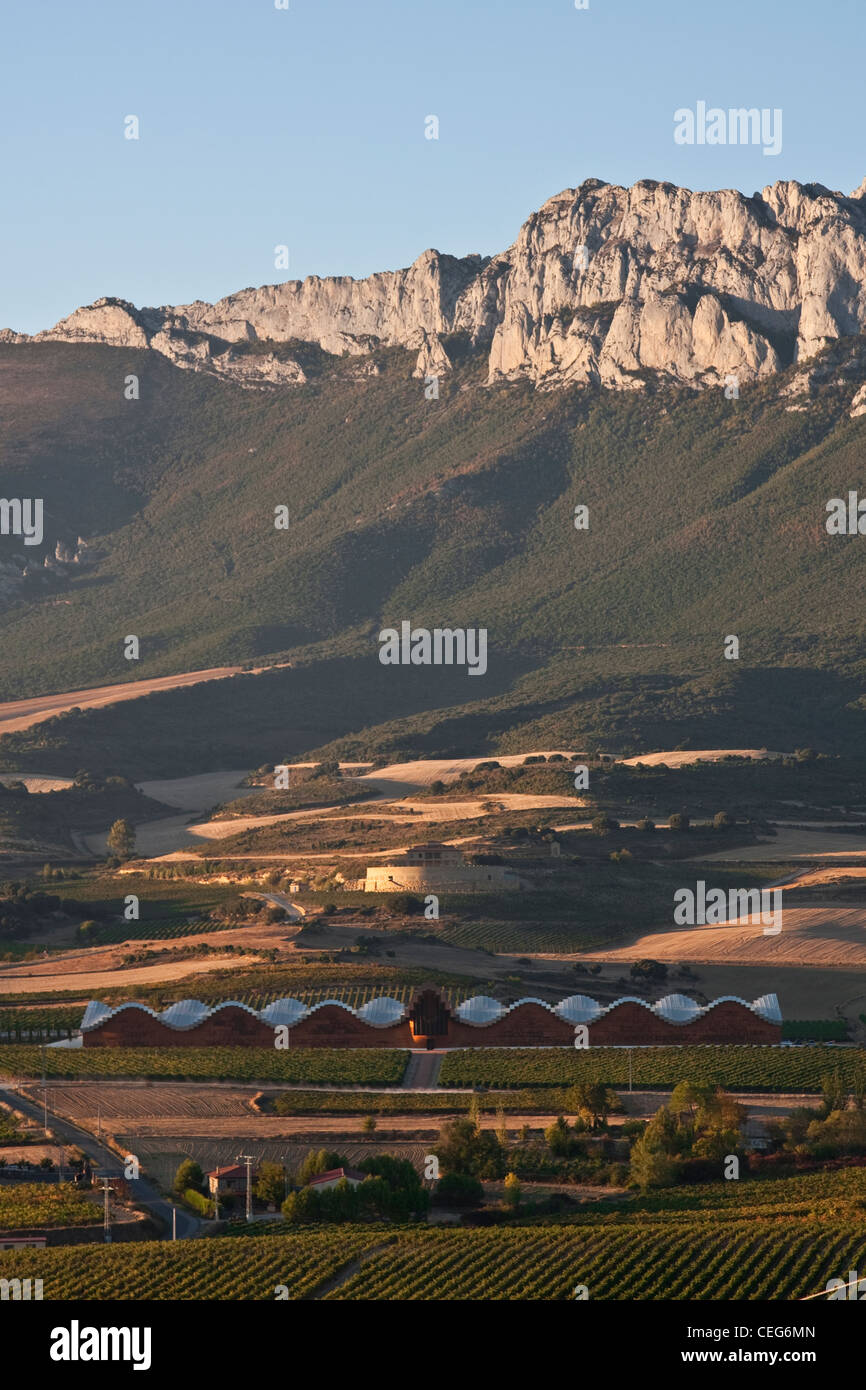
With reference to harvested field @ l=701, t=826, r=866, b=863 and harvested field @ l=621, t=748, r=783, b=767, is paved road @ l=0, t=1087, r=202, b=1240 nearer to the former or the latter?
harvested field @ l=701, t=826, r=866, b=863

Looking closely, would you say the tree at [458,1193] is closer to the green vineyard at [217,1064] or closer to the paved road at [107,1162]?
the paved road at [107,1162]

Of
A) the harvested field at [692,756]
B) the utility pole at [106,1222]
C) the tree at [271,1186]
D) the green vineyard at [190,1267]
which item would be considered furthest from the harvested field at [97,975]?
the harvested field at [692,756]

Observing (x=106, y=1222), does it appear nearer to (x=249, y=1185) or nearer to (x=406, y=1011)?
(x=249, y=1185)

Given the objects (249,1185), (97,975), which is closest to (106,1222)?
(249,1185)

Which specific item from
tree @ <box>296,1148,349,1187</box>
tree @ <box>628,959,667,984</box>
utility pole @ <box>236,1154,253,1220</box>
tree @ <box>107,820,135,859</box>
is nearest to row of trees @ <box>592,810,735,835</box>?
tree @ <box>107,820,135,859</box>

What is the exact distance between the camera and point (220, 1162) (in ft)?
217

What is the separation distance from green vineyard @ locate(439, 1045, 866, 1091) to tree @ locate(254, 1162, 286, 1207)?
16.9 metres

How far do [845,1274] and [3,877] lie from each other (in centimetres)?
8731

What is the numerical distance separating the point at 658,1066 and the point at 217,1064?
53.7 feet

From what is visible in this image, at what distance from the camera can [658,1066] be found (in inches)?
3145

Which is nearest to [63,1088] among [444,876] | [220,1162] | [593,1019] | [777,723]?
[220,1162]

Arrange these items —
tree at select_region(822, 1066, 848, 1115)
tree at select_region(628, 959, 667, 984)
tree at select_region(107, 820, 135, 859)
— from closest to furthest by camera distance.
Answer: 1. tree at select_region(822, 1066, 848, 1115)
2. tree at select_region(628, 959, 667, 984)
3. tree at select_region(107, 820, 135, 859)

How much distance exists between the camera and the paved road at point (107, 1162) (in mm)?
59247

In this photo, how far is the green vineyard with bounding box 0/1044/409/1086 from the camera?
79312 mm
